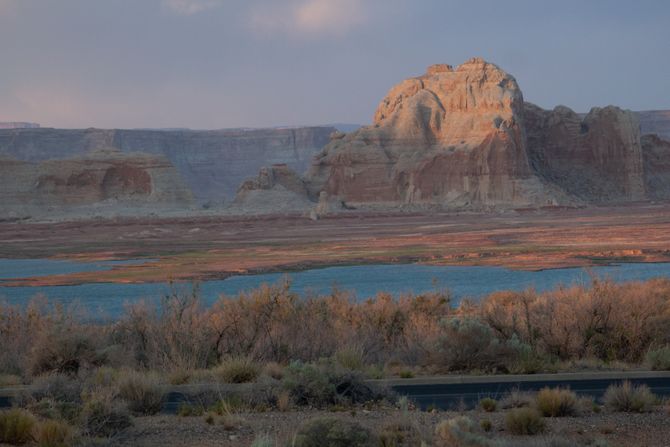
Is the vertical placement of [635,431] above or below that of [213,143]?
below

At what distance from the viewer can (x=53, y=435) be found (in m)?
7.77

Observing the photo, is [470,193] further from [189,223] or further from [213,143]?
[213,143]

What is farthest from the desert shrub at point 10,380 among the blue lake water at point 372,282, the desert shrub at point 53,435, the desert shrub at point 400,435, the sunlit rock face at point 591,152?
the sunlit rock face at point 591,152

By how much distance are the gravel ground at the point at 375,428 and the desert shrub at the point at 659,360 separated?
3733mm

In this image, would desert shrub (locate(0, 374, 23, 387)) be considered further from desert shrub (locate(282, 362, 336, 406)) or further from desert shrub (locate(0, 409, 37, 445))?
desert shrub (locate(0, 409, 37, 445))

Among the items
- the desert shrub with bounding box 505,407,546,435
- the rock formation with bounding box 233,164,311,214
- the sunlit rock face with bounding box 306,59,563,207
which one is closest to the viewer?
the desert shrub with bounding box 505,407,546,435

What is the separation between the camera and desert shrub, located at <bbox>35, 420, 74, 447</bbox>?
769 cm

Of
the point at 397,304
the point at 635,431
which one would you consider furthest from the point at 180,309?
the point at 635,431

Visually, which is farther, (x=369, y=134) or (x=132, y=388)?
(x=369, y=134)

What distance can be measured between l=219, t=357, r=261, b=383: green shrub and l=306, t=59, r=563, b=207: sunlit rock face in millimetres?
75857

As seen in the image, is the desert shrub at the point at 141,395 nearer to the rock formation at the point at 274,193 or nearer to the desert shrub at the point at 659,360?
the desert shrub at the point at 659,360

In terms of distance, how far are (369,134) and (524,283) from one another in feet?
213

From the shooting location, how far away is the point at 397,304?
18156 mm

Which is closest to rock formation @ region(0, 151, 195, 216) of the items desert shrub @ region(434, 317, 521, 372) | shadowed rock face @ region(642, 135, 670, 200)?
shadowed rock face @ region(642, 135, 670, 200)
